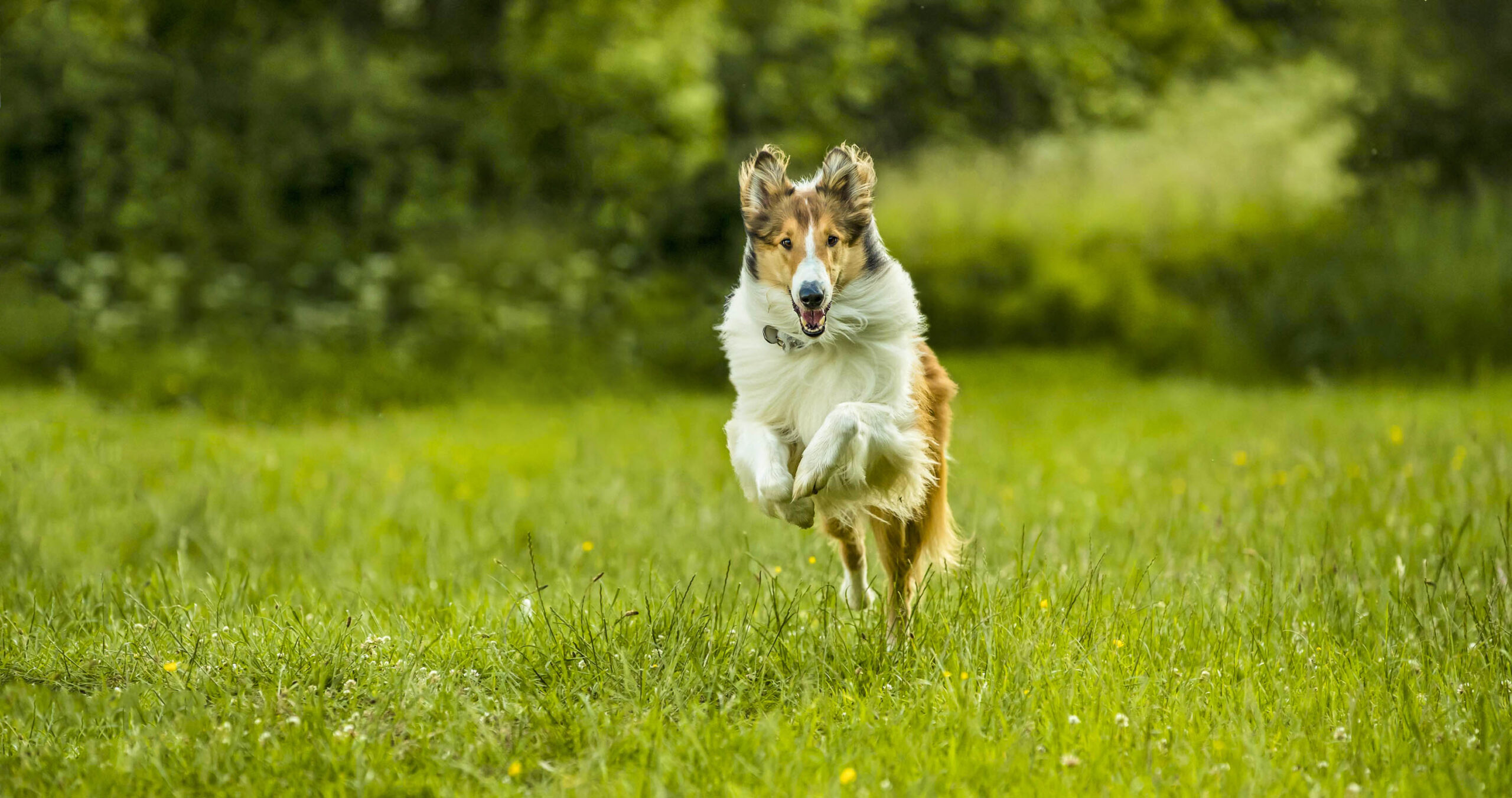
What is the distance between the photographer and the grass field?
287cm

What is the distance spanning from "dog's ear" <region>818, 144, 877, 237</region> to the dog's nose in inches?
12.7

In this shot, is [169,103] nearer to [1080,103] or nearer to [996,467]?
[996,467]

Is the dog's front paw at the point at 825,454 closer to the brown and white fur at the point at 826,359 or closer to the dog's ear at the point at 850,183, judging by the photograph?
the brown and white fur at the point at 826,359

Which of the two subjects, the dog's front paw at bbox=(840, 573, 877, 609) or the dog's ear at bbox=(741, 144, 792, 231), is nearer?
the dog's ear at bbox=(741, 144, 792, 231)

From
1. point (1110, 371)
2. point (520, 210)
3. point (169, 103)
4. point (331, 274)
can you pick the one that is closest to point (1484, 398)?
point (1110, 371)

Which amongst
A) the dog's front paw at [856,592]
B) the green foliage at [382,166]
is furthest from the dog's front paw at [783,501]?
the green foliage at [382,166]

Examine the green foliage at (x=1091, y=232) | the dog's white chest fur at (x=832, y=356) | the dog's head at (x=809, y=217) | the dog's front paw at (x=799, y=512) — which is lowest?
the green foliage at (x=1091, y=232)

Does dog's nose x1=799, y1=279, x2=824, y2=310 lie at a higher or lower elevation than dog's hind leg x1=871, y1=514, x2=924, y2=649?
higher

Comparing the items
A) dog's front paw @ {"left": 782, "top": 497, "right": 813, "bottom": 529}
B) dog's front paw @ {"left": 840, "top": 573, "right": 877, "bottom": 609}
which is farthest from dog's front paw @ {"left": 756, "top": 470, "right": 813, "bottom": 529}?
dog's front paw @ {"left": 840, "top": 573, "right": 877, "bottom": 609}

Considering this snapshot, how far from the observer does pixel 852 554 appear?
3920 mm

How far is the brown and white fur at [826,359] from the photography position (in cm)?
313

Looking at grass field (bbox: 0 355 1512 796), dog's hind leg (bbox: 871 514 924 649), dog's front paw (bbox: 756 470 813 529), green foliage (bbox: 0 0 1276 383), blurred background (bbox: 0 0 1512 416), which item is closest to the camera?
grass field (bbox: 0 355 1512 796)

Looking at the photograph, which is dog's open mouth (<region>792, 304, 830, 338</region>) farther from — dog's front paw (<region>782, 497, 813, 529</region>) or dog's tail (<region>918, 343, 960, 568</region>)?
dog's tail (<region>918, 343, 960, 568</region>)

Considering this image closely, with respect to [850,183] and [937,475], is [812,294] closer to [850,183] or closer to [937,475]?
[850,183]
